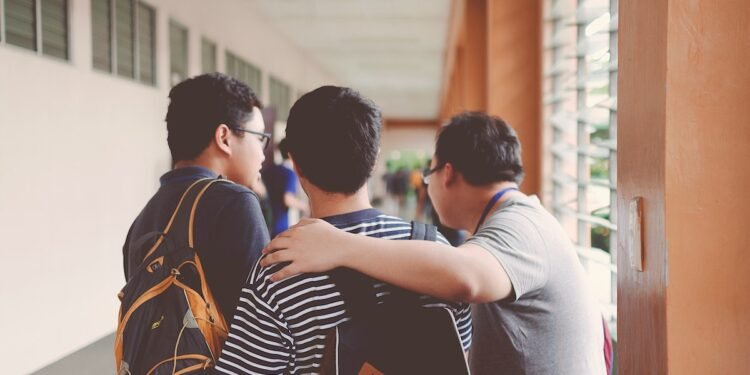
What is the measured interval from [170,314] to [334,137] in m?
0.62

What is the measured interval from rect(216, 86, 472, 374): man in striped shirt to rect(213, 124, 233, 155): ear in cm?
61

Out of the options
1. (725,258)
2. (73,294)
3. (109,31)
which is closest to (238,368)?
(725,258)

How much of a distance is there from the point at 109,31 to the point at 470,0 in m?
3.44

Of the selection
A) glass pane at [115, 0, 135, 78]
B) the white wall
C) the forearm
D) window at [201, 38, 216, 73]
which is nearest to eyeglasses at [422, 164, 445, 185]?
the forearm

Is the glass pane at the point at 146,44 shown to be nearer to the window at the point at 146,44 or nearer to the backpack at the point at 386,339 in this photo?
the window at the point at 146,44

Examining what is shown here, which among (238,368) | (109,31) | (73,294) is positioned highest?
(109,31)

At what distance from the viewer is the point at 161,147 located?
649cm

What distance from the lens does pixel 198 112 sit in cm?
185

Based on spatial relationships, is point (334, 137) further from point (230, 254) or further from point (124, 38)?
point (124, 38)

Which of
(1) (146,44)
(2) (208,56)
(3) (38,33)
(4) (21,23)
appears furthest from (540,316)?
(2) (208,56)

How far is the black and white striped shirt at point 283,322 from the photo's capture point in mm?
1201

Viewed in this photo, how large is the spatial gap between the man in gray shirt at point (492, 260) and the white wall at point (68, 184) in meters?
3.40

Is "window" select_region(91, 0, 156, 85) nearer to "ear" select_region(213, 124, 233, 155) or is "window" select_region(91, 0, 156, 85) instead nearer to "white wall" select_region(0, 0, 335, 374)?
"white wall" select_region(0, 0, 335, 374)

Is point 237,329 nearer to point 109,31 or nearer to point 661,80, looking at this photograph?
point 661,80
